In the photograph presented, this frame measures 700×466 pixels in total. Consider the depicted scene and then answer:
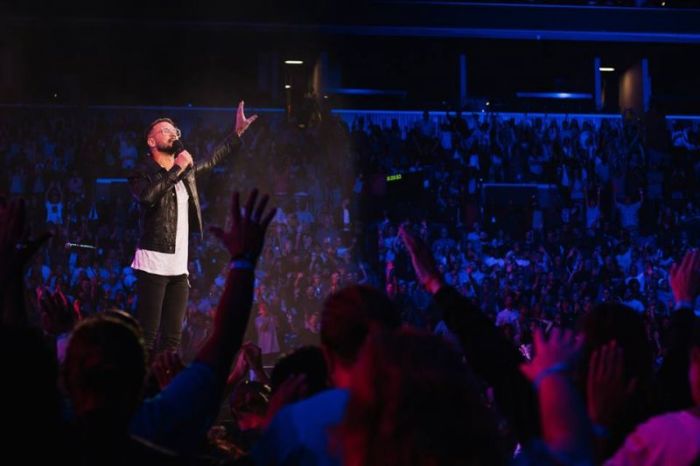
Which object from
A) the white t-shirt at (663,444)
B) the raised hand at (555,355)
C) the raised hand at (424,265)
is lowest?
the white t-shirt at (663,444)

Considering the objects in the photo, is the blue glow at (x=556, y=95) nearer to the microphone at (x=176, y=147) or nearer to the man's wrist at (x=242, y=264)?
the microphone at (x=176, y=147)

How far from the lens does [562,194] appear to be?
1820 cm

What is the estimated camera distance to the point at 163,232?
205 inches

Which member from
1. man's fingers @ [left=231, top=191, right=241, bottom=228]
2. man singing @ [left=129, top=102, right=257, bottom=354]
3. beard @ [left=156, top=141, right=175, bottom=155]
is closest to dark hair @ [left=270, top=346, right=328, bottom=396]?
man's fingers @ [left=231, top=191, right=241, bottom=228]

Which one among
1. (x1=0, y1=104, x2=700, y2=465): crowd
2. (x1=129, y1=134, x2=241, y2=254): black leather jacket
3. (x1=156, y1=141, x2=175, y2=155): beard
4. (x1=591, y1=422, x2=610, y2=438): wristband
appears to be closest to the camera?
(x1=0, y1=104, x2=700, y2=465): crowd

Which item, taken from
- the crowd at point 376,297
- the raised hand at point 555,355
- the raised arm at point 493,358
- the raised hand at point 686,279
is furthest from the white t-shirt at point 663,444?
the raised hand at point 686,279

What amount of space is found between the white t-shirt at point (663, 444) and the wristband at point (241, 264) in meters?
1.00

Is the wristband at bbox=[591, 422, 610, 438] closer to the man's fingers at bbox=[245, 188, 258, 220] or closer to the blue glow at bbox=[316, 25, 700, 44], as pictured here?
the man's fingers at bbox=[245, 188, 258, 220]

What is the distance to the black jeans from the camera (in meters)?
5.02

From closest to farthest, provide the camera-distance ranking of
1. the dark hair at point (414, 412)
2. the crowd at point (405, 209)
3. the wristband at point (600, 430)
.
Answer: the dark hair at point (414, 412) < the wristband at point (600, 430) < the crowd at point (405, 209)

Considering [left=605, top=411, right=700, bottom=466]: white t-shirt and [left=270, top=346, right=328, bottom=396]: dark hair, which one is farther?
[left=270, top=346, right=328, bottom=396]: dark hair

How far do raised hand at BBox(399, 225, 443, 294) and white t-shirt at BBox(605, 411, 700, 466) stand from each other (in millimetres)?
699

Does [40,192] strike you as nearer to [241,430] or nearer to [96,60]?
[96,60]

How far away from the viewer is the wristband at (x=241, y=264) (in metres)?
2.13
